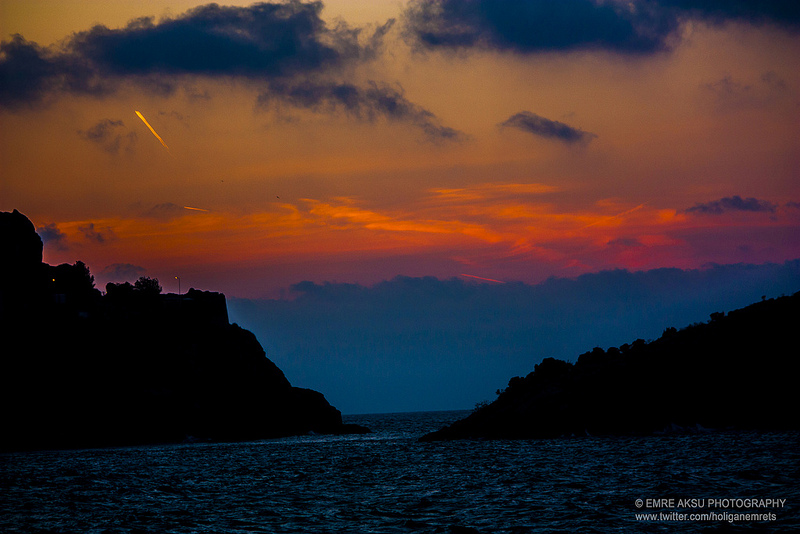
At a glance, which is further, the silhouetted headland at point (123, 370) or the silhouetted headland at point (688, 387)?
the silhouetted headland at point (123, 370)

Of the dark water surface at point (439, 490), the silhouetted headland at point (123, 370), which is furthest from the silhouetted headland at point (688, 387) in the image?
the silhouetted headland at point (123, 370)

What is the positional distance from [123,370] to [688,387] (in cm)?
7693

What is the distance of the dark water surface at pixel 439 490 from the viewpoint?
1166 inches

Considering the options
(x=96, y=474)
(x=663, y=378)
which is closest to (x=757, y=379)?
(x=663, y=378)

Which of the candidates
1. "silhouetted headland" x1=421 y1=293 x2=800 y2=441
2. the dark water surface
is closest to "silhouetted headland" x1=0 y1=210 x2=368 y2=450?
the dark water surface

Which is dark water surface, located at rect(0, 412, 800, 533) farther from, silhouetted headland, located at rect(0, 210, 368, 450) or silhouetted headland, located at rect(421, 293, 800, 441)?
silhouetted headland, located at rect(0, 210, 368, 450)

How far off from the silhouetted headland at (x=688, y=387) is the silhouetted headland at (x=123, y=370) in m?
49.1

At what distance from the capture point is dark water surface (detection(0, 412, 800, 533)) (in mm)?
29609

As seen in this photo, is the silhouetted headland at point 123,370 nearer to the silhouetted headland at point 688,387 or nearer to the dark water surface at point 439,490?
the dark water surface at point 439,490

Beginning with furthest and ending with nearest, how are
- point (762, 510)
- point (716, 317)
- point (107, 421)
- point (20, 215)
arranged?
point (20, 215)
point (107, 421)
point (716, 317)
point (762, 510)

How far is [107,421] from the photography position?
104688mm

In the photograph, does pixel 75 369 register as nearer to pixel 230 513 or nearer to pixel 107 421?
pixel 107 421

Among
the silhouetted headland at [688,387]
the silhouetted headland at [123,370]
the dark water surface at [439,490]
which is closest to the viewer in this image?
the dark water surface at [439,490]

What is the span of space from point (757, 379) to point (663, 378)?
8051 mm
